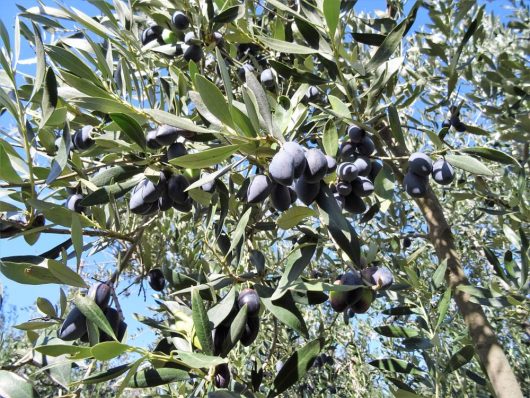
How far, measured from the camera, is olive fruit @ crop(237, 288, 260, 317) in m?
1.18

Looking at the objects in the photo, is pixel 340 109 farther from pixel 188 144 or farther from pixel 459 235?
pixel 459 235

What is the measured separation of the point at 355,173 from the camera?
123cm

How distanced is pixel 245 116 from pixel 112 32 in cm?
70

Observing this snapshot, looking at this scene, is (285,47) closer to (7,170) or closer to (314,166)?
(314,166)

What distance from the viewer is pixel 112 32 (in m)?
1.49

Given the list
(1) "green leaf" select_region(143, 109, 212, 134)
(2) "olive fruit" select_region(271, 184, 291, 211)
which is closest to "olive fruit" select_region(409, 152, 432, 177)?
(2) "olive fruit" select_region(271, 184, 291, 211)

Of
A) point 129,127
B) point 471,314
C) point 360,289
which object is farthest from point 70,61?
point 471,314

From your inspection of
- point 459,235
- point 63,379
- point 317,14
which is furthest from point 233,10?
point 459,235

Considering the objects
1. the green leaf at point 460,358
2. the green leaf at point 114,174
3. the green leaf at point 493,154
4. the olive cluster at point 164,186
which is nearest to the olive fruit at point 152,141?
the olive cluster at point 164,186

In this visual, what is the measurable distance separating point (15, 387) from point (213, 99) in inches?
28.8

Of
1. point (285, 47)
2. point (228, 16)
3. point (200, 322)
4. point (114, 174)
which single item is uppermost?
point (228, 16)

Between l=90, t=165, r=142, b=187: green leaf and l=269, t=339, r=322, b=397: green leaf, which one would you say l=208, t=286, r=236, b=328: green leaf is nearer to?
l=269, t=339, r=322, b=397: green leaf

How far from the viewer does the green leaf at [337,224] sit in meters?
1.04

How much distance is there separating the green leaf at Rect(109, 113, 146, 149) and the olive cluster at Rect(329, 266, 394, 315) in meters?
0.59
